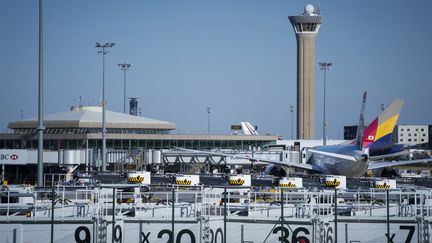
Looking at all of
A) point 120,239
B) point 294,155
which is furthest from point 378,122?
point 120,239

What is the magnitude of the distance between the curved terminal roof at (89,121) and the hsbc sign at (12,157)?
4790cm

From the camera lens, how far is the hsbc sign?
110137mm

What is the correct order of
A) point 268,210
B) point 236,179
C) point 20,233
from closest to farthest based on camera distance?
point 20,233, point 268,210, point 236,179

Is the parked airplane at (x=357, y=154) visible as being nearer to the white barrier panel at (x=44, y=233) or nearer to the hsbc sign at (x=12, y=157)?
the hsbc sign at (x=12, y=157)

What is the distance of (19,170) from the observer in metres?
129

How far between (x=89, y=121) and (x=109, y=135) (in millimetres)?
4304

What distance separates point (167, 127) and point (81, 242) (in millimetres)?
138169

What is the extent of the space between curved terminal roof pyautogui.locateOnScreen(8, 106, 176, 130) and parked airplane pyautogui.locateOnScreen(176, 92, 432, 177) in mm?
42830

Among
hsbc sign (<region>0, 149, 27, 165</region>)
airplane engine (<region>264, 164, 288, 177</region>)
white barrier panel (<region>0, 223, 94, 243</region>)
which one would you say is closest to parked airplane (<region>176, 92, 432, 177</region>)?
airplane engine (<region>264, 164, 288, 177</region>)

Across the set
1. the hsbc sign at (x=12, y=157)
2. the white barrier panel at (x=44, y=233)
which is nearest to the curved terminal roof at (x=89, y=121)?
the hsbc sign at (x=12, y=157)

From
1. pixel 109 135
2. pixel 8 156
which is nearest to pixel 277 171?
pixel 8 156

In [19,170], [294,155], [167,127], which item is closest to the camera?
[19,170]

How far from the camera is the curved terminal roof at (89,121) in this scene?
534 ft

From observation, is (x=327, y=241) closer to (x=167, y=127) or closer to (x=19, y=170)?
(x=19, y=170)
